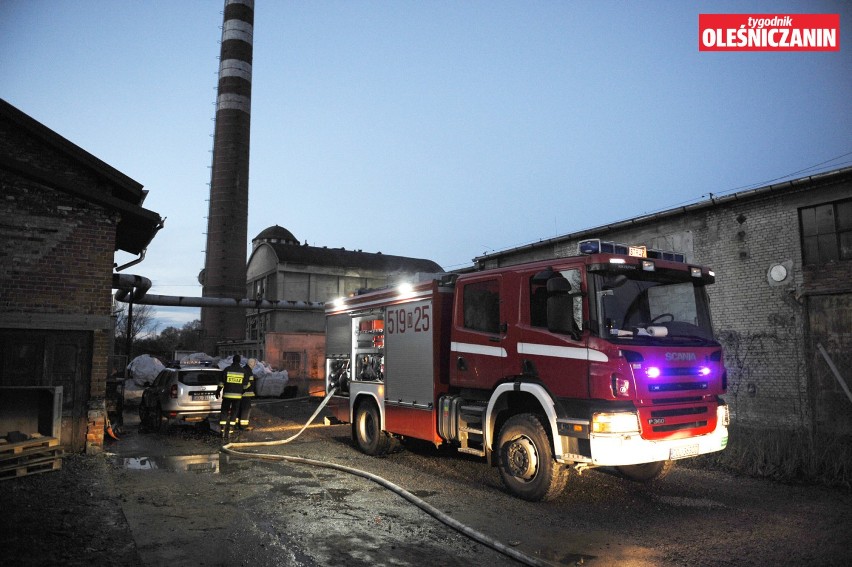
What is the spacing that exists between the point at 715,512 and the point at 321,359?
26018 millimetres

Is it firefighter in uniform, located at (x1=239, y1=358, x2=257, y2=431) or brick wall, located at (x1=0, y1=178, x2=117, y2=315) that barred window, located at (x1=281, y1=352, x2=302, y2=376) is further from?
brick wall, located at (x1=0, y1=178, x2=117, y2=315)

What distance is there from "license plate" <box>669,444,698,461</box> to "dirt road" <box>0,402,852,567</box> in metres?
0.60

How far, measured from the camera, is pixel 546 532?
17.9ft

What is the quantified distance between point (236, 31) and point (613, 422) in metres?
35.0

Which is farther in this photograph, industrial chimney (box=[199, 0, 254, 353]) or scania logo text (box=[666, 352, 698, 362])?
industrial chimney (box=[199, 0, 254, 353])

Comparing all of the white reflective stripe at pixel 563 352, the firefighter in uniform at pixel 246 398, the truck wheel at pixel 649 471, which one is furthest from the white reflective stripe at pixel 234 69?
the truck wheel at pixel 649 471

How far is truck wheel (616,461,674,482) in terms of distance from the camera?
293 inches

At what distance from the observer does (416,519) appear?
591 centimetres

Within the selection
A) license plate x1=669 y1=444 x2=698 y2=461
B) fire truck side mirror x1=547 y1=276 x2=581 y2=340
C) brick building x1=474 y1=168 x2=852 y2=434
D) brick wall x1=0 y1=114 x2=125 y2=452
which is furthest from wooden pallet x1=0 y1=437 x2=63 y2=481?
brick building x1=474 y1=168 x2=852 y2=434

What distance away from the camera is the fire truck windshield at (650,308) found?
6.23 meters

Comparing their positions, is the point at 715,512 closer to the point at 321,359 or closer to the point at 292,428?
the point at 292,428

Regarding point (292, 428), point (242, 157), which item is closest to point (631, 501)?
point (292, 428)

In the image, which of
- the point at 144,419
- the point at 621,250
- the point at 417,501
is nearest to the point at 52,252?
the point at 144,419

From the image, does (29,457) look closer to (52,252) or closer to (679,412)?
(52,252)
